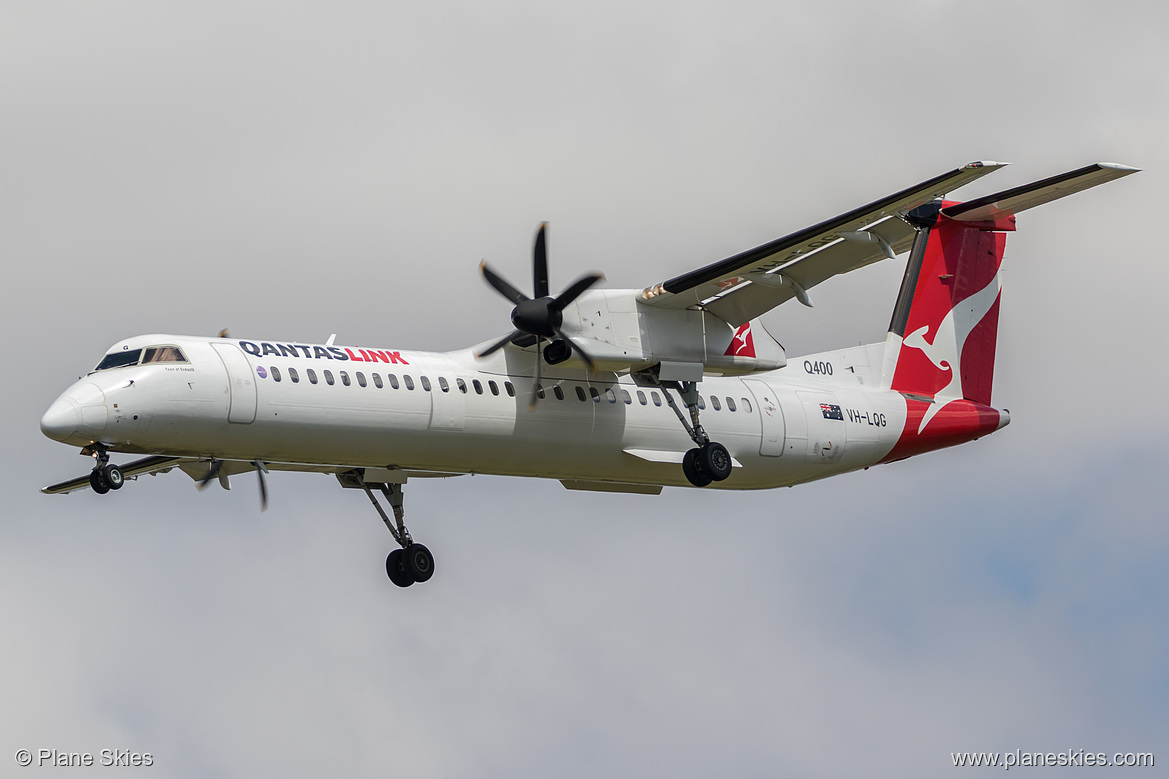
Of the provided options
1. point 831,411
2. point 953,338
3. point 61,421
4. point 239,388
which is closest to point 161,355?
point 239,388

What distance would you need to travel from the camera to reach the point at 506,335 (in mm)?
21297

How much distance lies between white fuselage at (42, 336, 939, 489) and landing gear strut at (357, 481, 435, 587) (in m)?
1.89

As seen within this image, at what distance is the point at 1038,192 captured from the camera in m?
21.0

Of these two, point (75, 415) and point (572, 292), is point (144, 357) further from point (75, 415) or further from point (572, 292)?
point (572, 292)

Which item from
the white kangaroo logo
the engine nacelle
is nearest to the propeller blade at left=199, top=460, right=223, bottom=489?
the engine nacelle

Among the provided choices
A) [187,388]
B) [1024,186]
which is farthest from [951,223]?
[187,388]

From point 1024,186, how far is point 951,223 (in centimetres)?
489

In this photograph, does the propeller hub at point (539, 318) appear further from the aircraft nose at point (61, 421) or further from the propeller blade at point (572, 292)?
the aircraft nose at point (61, 421)

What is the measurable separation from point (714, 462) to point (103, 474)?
839 cm

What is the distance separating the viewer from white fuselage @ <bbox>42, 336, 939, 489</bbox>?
18406 mm

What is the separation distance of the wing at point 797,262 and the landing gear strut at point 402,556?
4862 mm

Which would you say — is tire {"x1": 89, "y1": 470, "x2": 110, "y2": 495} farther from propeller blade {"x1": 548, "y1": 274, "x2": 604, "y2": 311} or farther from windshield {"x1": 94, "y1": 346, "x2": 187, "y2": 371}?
propeller blade {"x1": 548, "y1": 274, "x2": 604, "y2": 311}

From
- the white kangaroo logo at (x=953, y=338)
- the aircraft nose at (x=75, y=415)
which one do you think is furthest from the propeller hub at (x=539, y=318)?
the white kangaroo logo at (x=953, y=338)

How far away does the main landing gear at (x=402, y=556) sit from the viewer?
22859 mm
